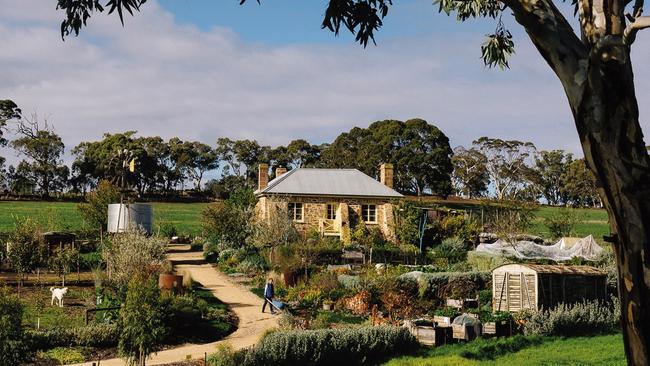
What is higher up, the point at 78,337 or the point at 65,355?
the point at 78,337

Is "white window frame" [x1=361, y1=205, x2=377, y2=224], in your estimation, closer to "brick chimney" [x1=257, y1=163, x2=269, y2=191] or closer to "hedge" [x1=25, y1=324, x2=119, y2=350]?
"brick chimney" [x1=257, y1=163, x2=269, y2=191]

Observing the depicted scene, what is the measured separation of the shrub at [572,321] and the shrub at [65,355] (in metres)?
11.0

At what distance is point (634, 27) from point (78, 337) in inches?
539

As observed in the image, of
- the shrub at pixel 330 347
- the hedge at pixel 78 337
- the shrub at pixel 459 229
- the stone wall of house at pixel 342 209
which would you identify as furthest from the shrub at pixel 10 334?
the shrub at pixel 459 229

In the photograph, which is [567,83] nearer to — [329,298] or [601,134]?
[601,134]

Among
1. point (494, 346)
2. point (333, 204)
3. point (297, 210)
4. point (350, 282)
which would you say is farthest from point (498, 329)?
point (297, 210)

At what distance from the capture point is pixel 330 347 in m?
14.2

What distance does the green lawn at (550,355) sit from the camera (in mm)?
14203

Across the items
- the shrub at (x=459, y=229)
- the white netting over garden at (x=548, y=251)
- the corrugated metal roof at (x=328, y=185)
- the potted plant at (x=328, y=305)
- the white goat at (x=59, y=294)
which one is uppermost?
the corrugated metal roof at (x=328, y=185)

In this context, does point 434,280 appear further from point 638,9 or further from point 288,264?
point 638,9

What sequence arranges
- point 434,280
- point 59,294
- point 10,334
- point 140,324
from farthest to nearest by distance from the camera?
point 434,280 < point 59,294 < point 140,324 < point 10,334

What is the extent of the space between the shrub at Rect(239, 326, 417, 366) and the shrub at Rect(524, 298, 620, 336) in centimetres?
444

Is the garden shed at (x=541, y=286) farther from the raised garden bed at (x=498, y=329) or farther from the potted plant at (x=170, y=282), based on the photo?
the potted plant at (x=170, y=282)

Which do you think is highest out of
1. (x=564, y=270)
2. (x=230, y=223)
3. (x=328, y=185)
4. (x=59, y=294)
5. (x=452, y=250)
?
(x=328, y=185)
